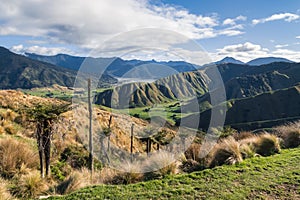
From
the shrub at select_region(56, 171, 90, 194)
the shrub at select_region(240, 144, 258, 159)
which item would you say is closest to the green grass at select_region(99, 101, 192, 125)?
the shrub at select_region(240, 144, 258, 159)

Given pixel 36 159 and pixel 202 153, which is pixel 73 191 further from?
pixel 202 153

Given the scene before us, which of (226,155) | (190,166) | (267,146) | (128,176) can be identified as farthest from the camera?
(267,146)

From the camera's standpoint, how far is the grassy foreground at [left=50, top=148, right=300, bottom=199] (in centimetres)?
579

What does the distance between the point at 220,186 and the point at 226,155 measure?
248 centimetres

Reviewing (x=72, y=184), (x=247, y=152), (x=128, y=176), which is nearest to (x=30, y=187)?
(x=72, y=184)

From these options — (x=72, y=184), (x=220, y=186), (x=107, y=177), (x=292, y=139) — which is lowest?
(x=107, y=177)

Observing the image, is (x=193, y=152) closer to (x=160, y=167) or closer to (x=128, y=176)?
(x=160, y=167)

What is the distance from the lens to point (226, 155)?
8.55 m

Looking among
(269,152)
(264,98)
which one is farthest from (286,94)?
(269,152)

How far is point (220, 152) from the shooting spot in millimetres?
8734

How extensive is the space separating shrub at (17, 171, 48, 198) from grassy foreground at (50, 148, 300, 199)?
1.06m

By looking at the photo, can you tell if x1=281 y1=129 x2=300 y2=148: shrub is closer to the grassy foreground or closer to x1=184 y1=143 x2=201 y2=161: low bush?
the grassy foreground

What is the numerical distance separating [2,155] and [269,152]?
919cm

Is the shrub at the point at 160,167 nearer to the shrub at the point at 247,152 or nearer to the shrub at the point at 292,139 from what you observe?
the shrub at the point at 247,152
